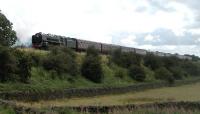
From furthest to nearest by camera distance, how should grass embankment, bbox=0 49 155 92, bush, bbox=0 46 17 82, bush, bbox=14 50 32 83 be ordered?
bush, bbox=14 50 32 83, bush, bbox=0 46 17 82, grass embankment, bbox=0 49 155 92

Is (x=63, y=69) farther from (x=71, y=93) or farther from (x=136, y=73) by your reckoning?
(x=136, y=73)

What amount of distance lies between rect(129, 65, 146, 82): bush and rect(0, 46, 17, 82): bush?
113ft

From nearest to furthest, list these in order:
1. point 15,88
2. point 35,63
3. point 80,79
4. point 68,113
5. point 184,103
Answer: point 68,113
point 184,103
point 15,88
point 35,63
point 80,79

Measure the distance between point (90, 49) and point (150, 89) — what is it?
12688 millimetres

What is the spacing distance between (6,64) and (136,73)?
3588 cm

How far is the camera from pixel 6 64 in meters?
46.8

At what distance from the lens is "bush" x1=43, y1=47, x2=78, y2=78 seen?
57531 millimetres

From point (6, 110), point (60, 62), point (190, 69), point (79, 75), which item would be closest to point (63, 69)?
point (60, 62)

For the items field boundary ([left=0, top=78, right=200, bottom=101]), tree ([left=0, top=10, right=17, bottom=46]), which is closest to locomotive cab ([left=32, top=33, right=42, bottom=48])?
field boundary ([left=0, top=78, right=200, bottom=101])

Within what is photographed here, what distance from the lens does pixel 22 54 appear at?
165 feet

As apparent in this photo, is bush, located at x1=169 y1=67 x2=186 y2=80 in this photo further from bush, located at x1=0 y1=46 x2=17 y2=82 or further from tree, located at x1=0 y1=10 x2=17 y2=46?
bush, located at x1=0 y1=46 x2=17 y2=82

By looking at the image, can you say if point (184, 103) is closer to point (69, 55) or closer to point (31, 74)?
point (31, 74)

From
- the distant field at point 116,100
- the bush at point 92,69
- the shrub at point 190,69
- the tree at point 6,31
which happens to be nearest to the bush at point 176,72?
the shrub at point 190,69

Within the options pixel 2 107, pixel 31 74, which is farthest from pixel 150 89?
pixel 2 107
